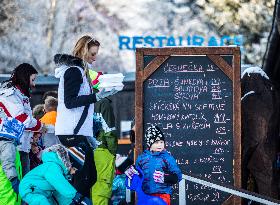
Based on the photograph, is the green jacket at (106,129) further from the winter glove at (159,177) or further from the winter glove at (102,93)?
the winter glove at (159,177)

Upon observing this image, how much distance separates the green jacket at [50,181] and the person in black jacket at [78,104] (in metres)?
0.15

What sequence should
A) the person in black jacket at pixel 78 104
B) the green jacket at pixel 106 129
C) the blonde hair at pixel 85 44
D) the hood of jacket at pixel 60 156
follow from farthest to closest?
the green jacket at pixel 106 129 < the blonde hair at pixel 85 44 < the hood of jacket at pixel 60 156 < the person in black jacket at pixel 78 104

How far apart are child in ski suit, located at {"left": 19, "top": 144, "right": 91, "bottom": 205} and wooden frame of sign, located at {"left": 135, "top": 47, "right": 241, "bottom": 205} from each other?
1660mm

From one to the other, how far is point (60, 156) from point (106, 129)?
96cm

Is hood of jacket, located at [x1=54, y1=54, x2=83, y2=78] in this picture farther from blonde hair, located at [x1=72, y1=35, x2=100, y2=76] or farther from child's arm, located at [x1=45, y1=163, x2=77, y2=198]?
child's arm, located at [x1=45, y1=163, x2=77, y2=198]

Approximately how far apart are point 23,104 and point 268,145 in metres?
3.60

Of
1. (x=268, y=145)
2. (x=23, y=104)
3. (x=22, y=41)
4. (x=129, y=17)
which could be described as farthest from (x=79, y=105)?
(x=129, y=17)

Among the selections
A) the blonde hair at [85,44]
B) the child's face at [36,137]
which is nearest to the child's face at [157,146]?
the blonde hair at [85,44]

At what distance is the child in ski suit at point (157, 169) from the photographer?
858 centimetres

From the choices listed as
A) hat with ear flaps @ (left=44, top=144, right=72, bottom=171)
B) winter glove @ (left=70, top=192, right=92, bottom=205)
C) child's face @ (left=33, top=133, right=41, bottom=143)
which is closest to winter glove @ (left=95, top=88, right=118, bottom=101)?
hat with ear flaps @ (left=44, top=144, right=72, bottom=171)

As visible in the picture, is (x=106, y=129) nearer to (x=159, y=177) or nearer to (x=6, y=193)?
(x=159, y=177)

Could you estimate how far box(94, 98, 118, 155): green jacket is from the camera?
9.14 m

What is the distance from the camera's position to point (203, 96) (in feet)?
33.1

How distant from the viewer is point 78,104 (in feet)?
26.9
